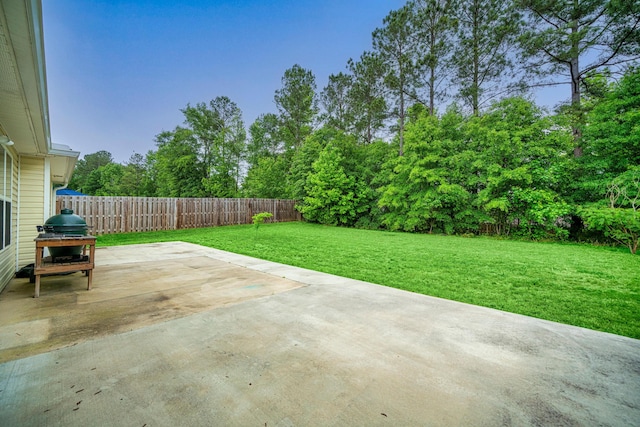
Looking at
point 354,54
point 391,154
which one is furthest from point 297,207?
point 354,54

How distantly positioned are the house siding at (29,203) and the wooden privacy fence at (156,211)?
4.71 metres

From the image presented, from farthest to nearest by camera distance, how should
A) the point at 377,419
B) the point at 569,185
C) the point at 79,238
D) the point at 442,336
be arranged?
the point at 569,185
the point at 79,238
the point at 442,336
the point at 377,419

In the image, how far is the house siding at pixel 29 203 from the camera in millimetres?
4379

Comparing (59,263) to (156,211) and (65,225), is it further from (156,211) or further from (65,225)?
(156,211)

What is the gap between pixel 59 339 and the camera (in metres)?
2.04

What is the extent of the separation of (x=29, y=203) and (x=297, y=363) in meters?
5.52

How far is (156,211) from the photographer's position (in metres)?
11.0

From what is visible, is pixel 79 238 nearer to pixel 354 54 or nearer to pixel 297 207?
pixel 297 207

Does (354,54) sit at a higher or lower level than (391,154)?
higher

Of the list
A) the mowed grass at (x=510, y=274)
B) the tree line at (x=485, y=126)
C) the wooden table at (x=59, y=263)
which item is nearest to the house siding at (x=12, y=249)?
the wooden table at (x=59, y=263)

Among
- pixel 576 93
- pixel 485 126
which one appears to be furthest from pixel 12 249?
pixel 576 93

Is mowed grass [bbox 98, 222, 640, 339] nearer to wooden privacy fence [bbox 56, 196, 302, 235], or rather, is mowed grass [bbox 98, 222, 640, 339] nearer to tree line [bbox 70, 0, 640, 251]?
tree line [bbox 70, 0, 640, 251]

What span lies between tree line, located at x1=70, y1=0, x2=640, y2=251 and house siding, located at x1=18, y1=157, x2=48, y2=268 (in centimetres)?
1093

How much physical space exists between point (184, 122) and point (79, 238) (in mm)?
21364
